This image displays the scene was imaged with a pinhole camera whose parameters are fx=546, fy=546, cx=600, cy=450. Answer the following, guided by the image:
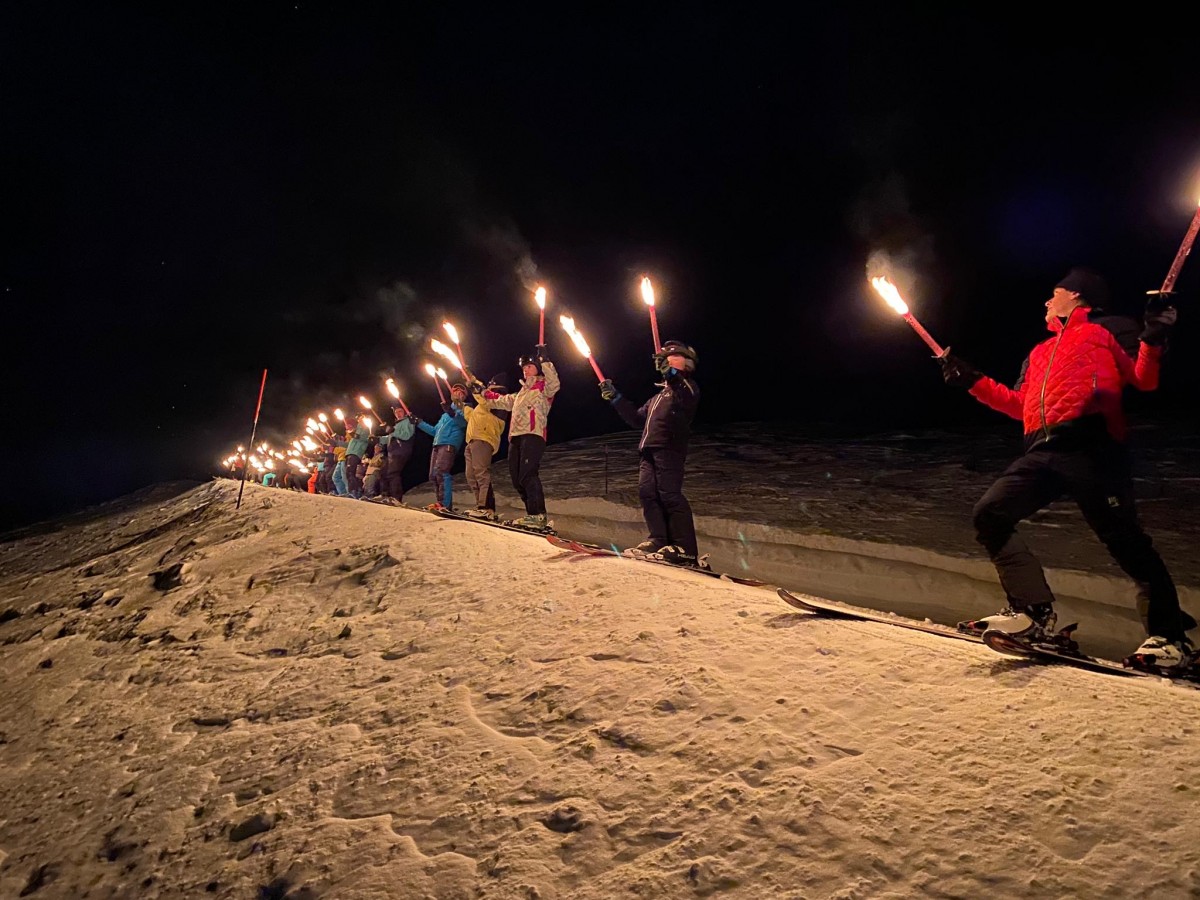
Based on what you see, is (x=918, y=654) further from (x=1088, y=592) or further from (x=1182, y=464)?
(x=1182, y=464)

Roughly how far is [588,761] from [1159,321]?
3385mm

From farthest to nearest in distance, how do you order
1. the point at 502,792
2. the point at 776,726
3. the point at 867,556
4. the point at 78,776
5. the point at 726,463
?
the point at 726,463
the point at 867,556
the point at 78,776
the point at 776,726
the point at 502,792

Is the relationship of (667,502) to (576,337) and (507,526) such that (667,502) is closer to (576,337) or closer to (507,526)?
(576,337)

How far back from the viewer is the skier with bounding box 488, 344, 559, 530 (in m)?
7.04

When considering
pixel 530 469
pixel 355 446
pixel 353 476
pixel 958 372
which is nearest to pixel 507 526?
pixel 530 469

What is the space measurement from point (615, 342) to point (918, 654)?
5355 centimetres

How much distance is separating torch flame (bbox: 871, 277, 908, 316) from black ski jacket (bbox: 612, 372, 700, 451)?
1945mm

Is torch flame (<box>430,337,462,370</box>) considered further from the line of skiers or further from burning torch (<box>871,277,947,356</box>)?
the line of skiers

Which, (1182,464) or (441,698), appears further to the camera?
(1182,464)

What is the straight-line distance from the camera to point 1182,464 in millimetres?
9586

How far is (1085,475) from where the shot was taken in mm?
2850

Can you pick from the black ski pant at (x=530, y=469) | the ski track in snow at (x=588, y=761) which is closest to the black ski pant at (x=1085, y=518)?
the ski track in snow at (x=588, y=761)

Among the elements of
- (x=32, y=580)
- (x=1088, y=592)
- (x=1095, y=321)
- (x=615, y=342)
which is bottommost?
(x=1088, y=592)

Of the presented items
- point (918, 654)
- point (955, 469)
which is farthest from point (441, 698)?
point (955, 469)
